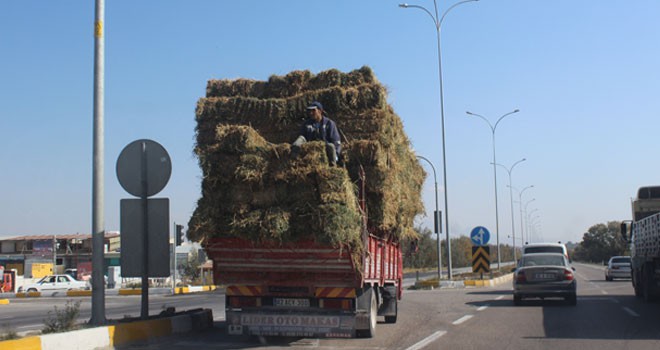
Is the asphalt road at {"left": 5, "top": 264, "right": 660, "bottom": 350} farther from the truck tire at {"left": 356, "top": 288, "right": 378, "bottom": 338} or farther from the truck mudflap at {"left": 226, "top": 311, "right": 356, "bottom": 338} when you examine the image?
the truck mudflap at {"left": 226, "top": 311, "right": 356, "bottom": 338}

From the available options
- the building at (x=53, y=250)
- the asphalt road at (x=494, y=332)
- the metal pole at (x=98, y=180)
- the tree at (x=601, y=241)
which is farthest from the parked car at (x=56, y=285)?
the tree at (x=601, y=241)

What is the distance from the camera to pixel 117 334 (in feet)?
33.5

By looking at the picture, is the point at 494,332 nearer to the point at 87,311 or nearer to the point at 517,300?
the point at 517,300

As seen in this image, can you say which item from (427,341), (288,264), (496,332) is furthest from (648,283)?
(288,264)

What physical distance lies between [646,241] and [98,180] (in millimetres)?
15187

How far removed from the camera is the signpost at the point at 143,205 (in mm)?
11219

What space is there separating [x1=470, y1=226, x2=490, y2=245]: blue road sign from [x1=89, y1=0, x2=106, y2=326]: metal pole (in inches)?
879

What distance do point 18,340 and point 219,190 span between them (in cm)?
330

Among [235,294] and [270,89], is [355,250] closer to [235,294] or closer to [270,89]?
[235,294]

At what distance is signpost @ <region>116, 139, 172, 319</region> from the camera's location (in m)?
11.2

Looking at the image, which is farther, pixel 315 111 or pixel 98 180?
pixel 315 111

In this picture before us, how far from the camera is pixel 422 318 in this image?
15.6 m

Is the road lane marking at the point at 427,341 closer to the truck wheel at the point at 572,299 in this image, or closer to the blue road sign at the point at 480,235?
the truck wheel at the point at 572,299

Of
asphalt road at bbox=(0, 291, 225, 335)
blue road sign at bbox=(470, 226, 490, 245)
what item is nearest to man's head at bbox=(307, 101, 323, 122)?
asphalt road at bbox=(0, 291, 225, 335)
